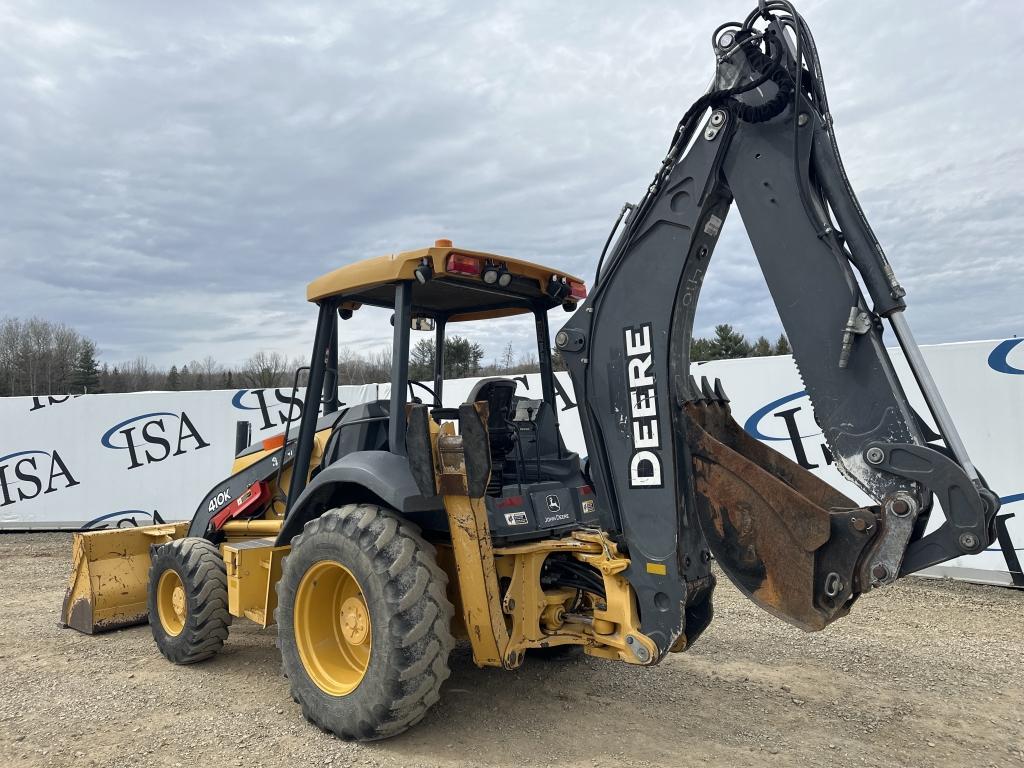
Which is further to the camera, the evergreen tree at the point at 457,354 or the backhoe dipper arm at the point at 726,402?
the evergreen tree at the point at 457,354

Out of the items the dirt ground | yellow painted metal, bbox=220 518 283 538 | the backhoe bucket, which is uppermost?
the backhoe bucket

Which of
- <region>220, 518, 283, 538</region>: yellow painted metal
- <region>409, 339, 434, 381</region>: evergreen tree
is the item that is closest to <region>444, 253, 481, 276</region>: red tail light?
<region>409, 339, 434, 381</region>: evergreen tree

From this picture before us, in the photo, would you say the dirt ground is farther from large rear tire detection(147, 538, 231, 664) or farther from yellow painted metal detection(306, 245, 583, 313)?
yellow painted metal detection(306, 245, 583, 313)

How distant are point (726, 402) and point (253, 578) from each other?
3.18 meters

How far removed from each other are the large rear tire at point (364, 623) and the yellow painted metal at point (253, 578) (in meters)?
0.55

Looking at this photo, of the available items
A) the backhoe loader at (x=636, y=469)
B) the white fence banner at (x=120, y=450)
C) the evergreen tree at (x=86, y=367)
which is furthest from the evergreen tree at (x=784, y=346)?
the evergreen tree at (x=86, y=367)

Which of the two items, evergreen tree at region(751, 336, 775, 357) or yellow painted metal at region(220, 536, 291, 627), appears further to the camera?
evergreen tree at region(751, 336, 775, 357)

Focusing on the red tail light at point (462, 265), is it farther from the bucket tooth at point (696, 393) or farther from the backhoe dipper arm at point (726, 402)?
the bucket tooth at point (696, 393)

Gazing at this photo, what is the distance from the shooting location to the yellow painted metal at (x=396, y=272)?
411 centimetres

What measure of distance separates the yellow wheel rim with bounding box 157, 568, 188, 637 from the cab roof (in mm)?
2396

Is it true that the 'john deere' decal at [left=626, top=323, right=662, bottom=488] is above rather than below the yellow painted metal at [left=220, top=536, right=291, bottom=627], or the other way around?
above

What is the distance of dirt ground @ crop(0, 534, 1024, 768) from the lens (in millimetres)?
Answer: 3820

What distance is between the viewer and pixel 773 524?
3254 mm

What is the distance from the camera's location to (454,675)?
4.94 m
